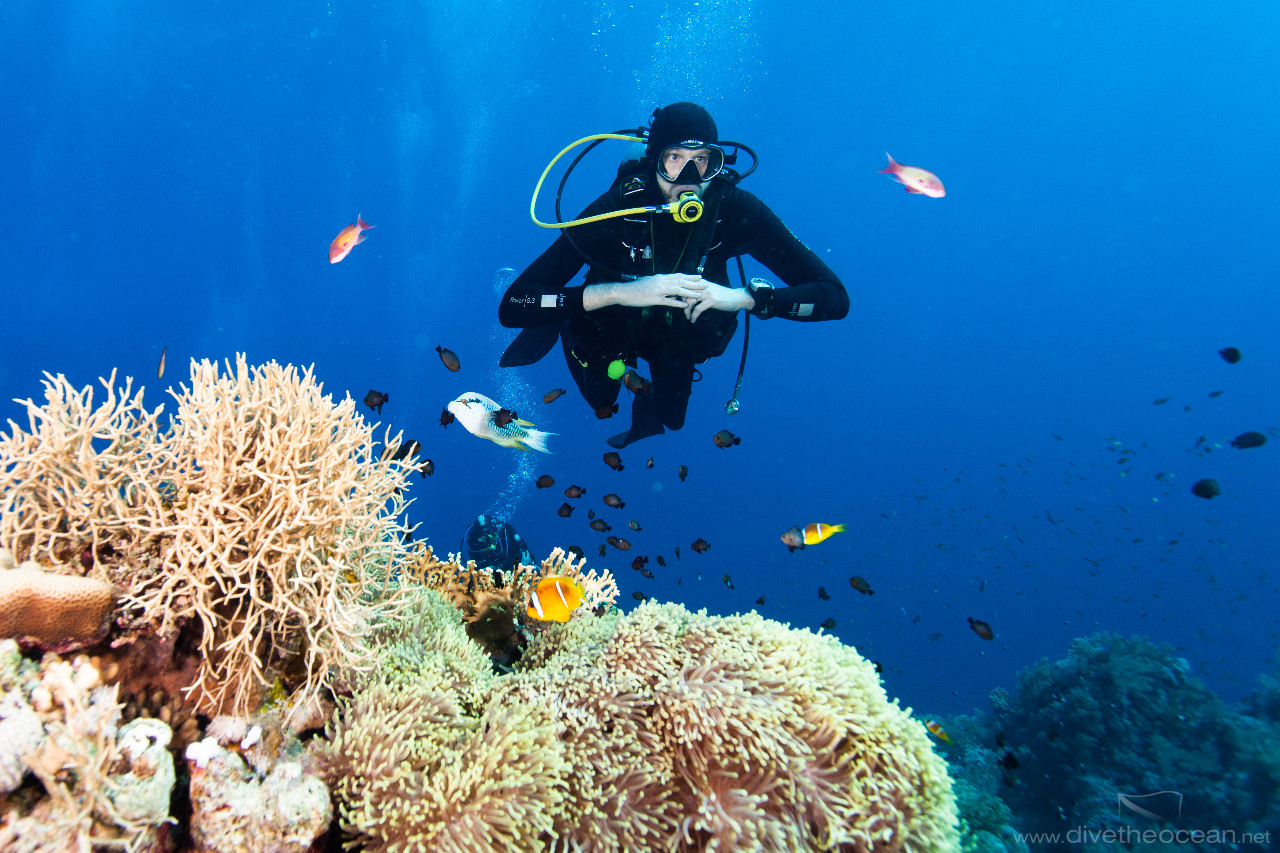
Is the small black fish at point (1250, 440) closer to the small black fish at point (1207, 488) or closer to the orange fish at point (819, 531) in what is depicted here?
the small black fish at point (1207, 488)

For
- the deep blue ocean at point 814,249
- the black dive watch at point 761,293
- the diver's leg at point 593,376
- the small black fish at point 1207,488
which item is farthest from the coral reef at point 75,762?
the deep blue ocean at point 814,249

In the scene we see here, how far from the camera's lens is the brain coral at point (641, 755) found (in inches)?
77.3

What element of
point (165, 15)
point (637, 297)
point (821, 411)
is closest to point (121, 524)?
point (637, 297)

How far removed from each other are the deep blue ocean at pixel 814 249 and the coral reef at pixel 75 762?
1778 cm

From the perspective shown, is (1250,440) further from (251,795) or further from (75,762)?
(75,762)

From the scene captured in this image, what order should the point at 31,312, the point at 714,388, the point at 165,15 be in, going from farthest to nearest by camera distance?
1. the point at 714,388
2. the point at 31,312
3. the point at 165,15

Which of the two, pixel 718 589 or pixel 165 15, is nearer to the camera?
pixel 165 15

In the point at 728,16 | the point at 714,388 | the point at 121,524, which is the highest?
the point at 728,16

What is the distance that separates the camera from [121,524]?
216 cm

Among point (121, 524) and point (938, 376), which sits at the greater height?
point (938, 376)

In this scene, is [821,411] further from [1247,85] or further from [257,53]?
[257,53]

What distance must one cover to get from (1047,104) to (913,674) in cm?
6248

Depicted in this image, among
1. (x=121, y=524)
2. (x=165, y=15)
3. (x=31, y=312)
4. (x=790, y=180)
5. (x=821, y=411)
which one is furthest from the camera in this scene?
(x=821, y=411)

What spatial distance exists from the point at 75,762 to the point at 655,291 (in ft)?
14.8
